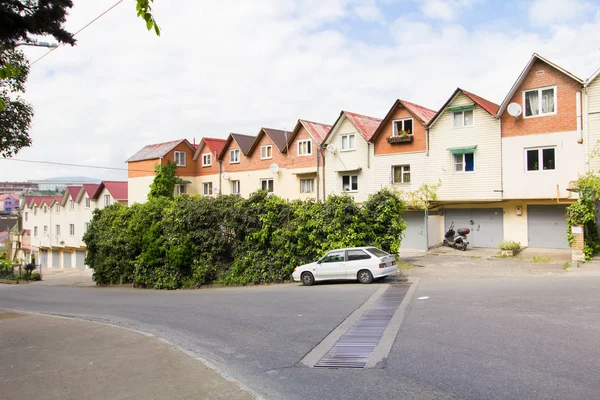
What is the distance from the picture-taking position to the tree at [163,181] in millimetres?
43062

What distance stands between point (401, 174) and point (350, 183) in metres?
4.28

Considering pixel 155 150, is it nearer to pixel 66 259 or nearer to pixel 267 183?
pixel 267 183

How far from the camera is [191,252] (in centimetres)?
2577

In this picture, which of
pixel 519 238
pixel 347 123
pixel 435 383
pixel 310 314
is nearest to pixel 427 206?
pixel 519 238

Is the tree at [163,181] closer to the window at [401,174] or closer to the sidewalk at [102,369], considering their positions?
the window at [401,174]

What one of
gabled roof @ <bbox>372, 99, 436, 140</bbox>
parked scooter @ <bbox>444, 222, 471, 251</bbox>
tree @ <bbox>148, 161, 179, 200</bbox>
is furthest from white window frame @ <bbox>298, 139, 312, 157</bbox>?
parked scooter @ <bbox>444, 222, 471, 251</bbox>

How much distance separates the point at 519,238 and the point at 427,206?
212 inches

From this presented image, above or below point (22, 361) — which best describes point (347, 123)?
above

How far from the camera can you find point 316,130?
38906 mm

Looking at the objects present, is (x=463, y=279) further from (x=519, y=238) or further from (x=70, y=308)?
(x=70, y=308)

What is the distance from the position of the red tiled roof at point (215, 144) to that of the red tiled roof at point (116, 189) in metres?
11.1

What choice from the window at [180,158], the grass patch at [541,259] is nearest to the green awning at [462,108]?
the grass patch at [541,259]

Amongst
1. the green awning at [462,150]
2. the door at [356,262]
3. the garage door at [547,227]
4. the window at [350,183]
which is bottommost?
the door at [356,262]

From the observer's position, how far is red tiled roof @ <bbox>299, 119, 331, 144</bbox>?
38.1 meters
